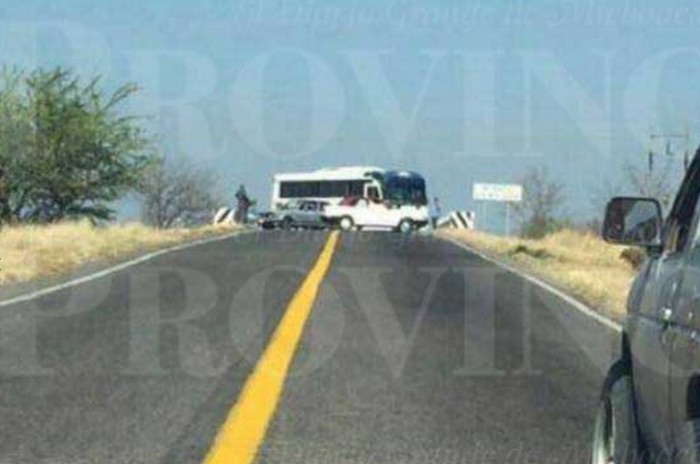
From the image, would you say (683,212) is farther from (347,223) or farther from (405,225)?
(347,223)

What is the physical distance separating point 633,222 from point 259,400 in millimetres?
3755

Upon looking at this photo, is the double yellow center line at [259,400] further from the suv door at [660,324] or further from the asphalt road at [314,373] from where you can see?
the suv door at [660,324]

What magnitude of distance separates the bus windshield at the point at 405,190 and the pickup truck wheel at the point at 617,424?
60092 mm

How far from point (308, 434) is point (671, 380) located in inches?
142

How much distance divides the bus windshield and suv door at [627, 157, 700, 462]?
60.6 metres

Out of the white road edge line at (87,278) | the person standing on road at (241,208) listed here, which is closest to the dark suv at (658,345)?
the white road edge line at (87,278)

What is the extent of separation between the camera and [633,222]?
5.99 m

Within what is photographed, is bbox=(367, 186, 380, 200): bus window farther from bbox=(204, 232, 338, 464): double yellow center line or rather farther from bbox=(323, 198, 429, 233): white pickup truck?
bbox=(204, 232, 338, 464): double yellow center line

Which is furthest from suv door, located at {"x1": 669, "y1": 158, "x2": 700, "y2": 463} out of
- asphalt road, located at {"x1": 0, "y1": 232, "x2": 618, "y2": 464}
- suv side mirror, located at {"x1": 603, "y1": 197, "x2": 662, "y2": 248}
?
asphalt road, located at {"x1": 0, "y1": 232, "x2": 618, "y2": 464}

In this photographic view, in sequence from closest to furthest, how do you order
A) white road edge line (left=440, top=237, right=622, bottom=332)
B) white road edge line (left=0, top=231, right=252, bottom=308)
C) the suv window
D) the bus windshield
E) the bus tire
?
the suv window → white road edge line (left=440, top=237, right=622, bottom=332) → white road edge line (left=0, top=231, right=252, bottom=308) → the bus tire → the bus windshield

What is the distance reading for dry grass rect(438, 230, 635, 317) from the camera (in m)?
19.9

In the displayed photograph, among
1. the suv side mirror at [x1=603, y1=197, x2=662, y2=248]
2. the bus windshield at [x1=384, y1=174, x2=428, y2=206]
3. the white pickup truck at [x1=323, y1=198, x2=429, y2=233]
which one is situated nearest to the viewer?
the suv side mirror at [x1=603, y1=197, x2=662, y2=248]

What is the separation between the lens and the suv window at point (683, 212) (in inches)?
224

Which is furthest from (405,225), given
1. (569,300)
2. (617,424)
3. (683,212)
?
(683,212)
